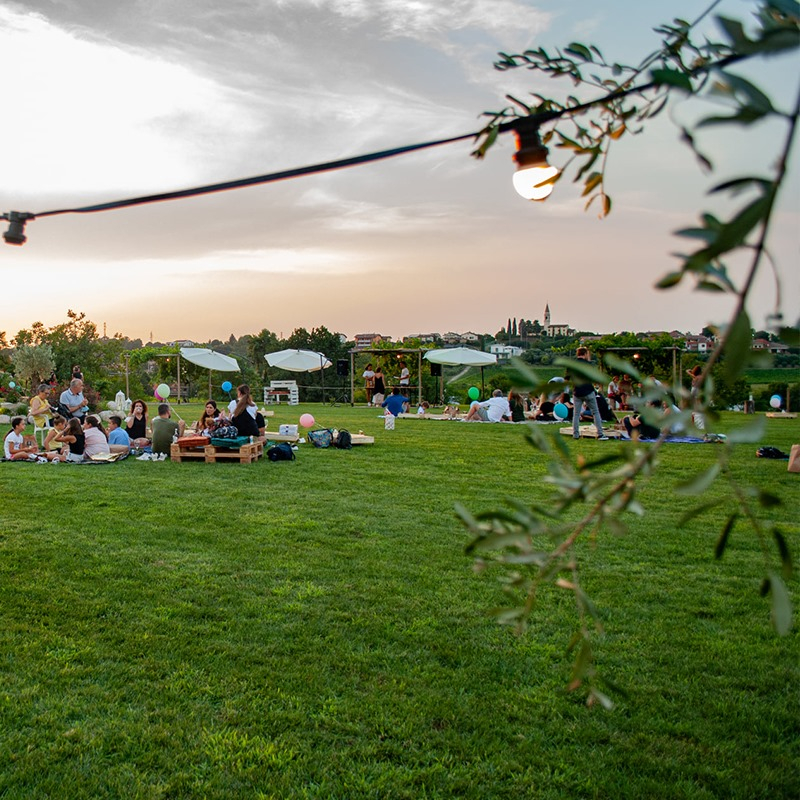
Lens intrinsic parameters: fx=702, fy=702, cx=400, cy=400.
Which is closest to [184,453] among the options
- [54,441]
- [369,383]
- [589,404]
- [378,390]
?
[54,441]

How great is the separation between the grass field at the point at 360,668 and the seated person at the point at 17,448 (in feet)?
17.8

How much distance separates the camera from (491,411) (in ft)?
75.5

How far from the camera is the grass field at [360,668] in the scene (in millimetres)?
3402

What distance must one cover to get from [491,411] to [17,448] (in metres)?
14.0

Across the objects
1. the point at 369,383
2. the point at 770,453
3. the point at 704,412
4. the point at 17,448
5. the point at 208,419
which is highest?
the point at 369,383

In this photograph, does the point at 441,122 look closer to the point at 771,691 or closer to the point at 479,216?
the point at 771,691

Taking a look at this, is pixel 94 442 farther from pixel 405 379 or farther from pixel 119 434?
pixel 405 379

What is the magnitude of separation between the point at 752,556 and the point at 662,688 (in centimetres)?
341

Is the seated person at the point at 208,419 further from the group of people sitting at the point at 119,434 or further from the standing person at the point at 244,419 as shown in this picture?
the standing person at the point at 244,419

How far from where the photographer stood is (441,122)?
7.36 metres

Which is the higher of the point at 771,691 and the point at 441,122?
the point at 441,122

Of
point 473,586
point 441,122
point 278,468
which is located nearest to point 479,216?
point 278,468

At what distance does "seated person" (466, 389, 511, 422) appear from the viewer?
23.0 meters

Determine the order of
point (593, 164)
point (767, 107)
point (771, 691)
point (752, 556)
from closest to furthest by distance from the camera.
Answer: point (767, 107), point (593, 164), point (771, 691), point (752, 556)
